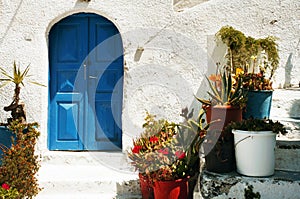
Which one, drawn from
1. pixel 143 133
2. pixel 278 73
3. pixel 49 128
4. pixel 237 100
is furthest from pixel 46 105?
pixel 278 73

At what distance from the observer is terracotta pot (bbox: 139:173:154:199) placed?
4.38 meters

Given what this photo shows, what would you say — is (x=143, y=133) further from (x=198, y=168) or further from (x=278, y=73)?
(x=278, y=73)

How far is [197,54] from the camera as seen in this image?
543 centimetres

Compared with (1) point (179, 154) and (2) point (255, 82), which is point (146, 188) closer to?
(1) point (179, 154)

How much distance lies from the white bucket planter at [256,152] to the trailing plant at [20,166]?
7.55ft

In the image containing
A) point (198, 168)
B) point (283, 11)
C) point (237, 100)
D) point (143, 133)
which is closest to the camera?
point (237, 100)

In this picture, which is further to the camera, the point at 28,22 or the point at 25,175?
the point at 28,22

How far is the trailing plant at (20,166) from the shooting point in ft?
13.4

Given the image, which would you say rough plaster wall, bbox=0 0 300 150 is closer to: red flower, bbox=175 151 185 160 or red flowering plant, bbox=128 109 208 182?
red flowering plant, bbox=128 109 208 182

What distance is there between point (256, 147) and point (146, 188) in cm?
151

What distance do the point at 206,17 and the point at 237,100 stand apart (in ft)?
5.58

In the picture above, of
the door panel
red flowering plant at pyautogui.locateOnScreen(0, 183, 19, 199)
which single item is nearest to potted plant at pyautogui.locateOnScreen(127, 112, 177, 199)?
the door panel

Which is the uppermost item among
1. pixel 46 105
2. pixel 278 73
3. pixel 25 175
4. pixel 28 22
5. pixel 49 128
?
pixel 28 22

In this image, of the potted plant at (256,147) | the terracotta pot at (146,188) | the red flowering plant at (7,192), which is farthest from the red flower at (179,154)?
the red flowering plant at (7,192)
